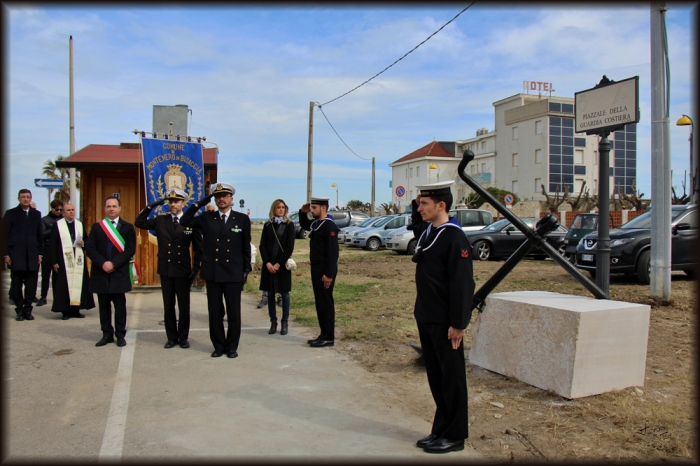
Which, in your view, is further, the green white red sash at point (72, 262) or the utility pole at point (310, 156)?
the utility pole at point (310, 156)

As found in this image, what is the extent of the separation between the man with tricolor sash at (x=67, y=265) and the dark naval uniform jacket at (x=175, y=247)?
2282mm

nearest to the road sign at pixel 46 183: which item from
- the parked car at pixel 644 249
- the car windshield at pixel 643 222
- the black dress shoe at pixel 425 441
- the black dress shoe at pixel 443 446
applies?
the parked car at pixel 644 249

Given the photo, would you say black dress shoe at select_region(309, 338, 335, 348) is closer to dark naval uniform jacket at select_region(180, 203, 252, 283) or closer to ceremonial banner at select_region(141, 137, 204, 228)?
dark naval uniform jacket at select_region(180, 203, 252, 283)

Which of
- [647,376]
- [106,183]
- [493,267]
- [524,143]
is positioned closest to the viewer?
[647,376]

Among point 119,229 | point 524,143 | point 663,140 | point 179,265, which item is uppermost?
point 524,143

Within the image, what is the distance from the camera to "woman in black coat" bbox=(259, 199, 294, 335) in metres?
8.02

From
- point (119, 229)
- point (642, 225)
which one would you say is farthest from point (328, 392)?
point (642, 225)

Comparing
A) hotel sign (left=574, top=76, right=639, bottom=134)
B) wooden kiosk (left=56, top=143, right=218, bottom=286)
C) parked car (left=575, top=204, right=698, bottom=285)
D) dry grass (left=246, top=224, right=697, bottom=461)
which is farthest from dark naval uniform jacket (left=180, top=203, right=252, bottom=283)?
parked car (left=575, top=204, right=698, bottom=285)

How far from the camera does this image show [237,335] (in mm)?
6945

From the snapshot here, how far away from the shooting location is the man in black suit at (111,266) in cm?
726

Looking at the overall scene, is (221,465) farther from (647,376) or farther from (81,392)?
(647,376)

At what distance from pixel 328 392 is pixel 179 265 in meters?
2.98

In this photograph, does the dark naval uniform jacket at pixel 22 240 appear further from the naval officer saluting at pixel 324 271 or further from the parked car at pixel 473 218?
the parked car at pixel 473 218

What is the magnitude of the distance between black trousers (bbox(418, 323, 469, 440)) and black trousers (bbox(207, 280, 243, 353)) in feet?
10.8
